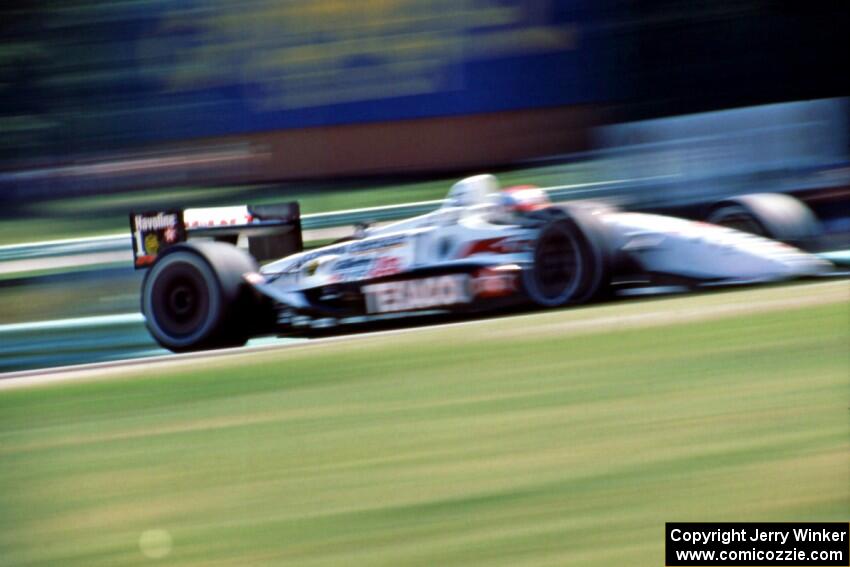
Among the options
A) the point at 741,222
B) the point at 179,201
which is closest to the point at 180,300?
the point at 741,222

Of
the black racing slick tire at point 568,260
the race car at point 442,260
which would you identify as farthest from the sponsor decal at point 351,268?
the black racing slick tire at point 568,260

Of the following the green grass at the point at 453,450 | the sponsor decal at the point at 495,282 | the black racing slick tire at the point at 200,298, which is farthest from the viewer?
the black racing slick tire at the point at 200,298

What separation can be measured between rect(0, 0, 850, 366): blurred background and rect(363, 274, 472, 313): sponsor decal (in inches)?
163

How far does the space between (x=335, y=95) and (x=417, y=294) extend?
25.2 feet

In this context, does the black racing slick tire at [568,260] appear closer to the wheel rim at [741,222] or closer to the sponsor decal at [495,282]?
the sponsor decal at [495,282]

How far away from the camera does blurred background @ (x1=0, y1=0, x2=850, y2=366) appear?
12258 mm

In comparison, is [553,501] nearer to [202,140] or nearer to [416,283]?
[416,283]

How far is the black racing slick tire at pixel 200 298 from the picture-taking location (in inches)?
266

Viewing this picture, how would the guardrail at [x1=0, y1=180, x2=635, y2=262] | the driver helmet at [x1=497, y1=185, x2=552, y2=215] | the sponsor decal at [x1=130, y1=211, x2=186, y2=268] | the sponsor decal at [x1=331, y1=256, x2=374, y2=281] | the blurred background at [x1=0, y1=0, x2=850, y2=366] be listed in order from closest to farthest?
the driver helmet at [x1=497, y1=185, x2=552, y2=215] < the sponsor decal at [x1=331, y1=256, x2=374, y2=281] < the sponsor decal at [x1=130, y1=211, x2=186, y2=268] < the guardrail at [x1=0, y1=180, x2=635, y2=262] < the blurred background at [x1=0, y1=0, x2=850, y2=366]

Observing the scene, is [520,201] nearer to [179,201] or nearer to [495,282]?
[495,282]

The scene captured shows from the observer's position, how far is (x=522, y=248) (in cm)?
627

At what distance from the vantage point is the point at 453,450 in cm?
353

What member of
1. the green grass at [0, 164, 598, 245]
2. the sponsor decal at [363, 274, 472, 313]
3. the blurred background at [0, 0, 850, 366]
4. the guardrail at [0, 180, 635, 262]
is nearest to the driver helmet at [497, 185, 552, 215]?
the sponsor decal at [363, 274, 472, 313]

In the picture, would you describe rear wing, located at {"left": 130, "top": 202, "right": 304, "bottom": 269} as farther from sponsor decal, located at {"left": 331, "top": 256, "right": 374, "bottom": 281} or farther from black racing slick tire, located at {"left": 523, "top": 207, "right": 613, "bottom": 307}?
black racing slick tire, located at {"left": 523, "top": 207, "right": 613, "bottom": 307}
